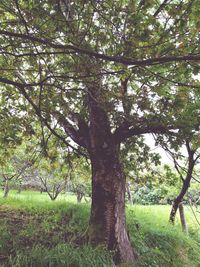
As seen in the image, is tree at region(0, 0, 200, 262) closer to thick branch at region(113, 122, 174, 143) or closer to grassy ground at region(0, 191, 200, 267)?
thick branch at region(113, 122, 174, 143)

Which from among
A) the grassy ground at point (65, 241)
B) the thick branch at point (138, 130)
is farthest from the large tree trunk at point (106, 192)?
the grassy ground at point (65, 241)

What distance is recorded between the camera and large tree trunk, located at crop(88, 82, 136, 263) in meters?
4.42

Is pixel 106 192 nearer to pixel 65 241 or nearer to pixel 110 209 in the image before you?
pixel 110 209

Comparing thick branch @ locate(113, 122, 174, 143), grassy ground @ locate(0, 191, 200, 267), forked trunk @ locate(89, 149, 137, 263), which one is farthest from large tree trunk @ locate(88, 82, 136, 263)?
grassy ground @ locate(0, 191, 200, 267)

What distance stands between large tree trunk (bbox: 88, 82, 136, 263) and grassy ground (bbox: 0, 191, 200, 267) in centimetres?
28

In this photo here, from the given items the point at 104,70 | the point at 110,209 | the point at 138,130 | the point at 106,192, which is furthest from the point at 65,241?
the point at 104,70

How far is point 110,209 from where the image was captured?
4582 millimetres

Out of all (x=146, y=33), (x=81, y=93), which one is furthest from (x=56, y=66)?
(x=146, y=33)

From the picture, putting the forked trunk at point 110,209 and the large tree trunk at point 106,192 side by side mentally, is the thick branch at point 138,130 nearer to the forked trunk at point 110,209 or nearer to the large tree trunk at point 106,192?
the large tree trunk at point 106,192

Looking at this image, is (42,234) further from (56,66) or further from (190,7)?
(190,7)

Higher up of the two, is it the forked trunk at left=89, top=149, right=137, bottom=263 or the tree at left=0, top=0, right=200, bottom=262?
the tree at left=0, top=0, right=200, bottom=262

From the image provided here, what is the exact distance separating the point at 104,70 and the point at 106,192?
7.74ft

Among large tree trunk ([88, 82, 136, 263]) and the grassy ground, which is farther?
large tree trunk ([88, 82, 136, 263])

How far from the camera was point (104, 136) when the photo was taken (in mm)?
5023
